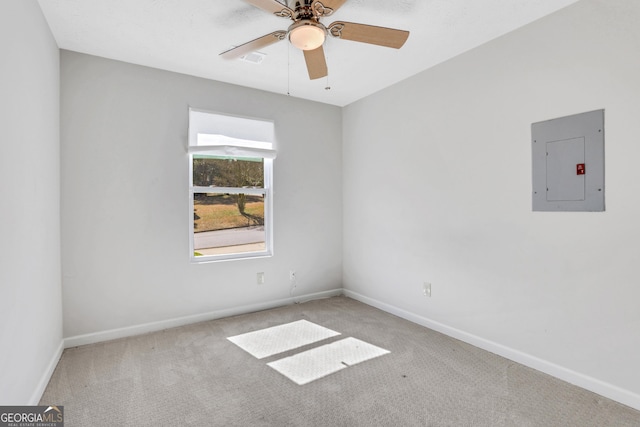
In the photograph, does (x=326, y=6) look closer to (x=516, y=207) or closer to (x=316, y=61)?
(x=316, y=61)

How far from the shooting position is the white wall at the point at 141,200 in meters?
2.73

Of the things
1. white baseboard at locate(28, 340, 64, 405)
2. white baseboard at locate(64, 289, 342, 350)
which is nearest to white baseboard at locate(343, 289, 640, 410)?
white baseboard at locate(64, 289, 342, 350)

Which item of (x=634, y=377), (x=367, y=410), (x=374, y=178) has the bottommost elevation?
(x=367, y=410)

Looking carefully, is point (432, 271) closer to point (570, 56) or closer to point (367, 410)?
point (367, 410)

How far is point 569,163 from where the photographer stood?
2.17m

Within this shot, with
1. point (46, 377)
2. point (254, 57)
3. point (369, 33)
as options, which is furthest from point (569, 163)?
point (46, 377)

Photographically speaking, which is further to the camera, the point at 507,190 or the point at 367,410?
the point at 507,190

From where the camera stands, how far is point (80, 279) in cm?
275

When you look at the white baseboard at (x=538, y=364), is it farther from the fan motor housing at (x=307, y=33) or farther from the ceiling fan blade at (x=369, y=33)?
the fan motor housing at (x=307, y=33)

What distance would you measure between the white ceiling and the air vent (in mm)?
49

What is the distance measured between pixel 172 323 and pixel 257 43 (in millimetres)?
2621

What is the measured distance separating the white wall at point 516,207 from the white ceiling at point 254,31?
0.85 feet

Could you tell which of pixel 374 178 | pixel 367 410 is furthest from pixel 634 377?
pixel 374 178

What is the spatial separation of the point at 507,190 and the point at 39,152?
332cm
